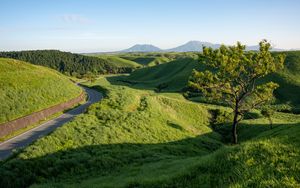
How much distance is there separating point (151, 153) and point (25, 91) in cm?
2781

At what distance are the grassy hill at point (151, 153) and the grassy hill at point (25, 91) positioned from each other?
30.0 feet

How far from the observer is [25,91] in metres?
46.1

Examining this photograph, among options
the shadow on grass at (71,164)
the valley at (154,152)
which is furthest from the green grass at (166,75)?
the shadow on grass at (71,164)

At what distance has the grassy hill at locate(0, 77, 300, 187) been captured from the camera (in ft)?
36.2

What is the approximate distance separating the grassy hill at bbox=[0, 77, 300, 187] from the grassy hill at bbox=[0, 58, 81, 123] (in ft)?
30.0

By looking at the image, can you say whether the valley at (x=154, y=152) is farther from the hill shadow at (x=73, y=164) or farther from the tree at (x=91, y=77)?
the tree at (x=91, y=77)

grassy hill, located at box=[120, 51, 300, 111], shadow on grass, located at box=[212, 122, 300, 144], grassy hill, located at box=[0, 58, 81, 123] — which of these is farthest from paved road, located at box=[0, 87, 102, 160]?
shadow on grass, located at box=[212, 122, 300, 144]

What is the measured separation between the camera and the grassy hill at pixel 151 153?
36.2 feet

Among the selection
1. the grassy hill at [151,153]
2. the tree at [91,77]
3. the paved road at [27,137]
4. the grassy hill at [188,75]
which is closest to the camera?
the grassy hill at [151,153]

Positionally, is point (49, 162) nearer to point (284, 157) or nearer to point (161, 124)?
point (284, 157)

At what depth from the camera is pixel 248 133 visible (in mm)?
45781

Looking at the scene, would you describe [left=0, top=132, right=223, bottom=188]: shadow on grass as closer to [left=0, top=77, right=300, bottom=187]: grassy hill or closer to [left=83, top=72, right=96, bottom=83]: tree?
[left=0, top=77, right=300, bottom=187]: grassy hill

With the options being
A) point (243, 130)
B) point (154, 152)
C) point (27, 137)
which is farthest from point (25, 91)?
point (243, 130)

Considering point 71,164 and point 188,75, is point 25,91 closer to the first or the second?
point 71,164
